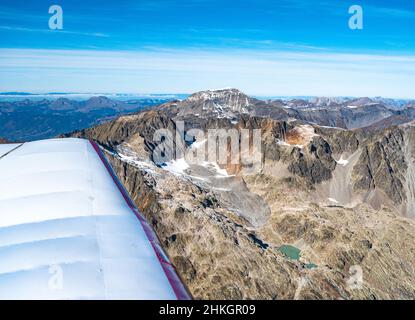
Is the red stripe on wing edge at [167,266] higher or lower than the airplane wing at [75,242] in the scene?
lower

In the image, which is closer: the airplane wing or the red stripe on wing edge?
the airplane wing

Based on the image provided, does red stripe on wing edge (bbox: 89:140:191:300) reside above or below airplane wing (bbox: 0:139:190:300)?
below

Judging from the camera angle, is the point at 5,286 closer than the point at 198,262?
Yes

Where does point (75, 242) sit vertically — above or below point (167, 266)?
above

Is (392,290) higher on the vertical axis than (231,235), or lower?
lower

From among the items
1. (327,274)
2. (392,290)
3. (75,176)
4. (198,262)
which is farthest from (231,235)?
(75,176)

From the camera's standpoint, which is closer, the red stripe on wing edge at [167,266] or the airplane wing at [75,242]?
the airplane wing at [75,242]

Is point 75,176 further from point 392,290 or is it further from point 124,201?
point 392,290
